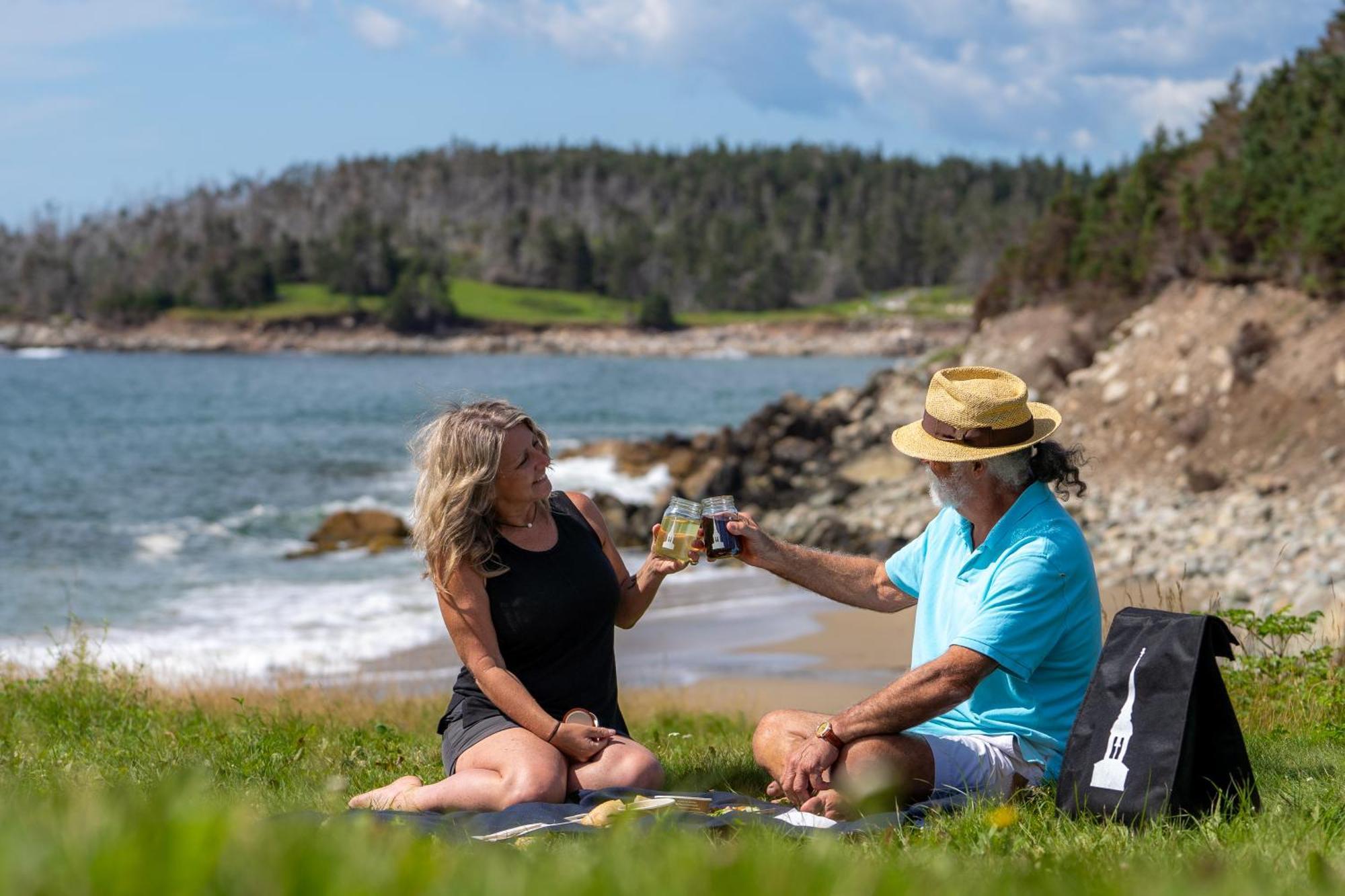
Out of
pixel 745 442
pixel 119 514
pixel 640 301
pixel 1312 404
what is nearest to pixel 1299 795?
pixel 1312 404

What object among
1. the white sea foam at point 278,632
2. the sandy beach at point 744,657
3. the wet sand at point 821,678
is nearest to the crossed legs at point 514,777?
the sandy beach at point 744,657

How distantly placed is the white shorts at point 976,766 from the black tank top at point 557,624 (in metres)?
1.46

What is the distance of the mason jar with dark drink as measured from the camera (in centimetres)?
563

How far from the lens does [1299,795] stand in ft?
16.1

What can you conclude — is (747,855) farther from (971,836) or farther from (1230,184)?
(1230,184)

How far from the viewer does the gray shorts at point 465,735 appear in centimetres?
561

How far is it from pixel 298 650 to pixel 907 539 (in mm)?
9771

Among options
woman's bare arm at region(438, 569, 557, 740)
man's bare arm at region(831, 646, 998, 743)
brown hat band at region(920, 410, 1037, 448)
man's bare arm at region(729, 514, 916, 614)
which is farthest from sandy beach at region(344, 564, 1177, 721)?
brown hat band at region(920, 410, 1037, 448)

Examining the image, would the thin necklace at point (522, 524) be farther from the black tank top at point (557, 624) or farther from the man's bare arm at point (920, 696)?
the man's bare arm at point (920, 696)

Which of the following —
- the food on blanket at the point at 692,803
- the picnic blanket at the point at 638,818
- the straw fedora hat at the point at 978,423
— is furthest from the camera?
the straw fedora hat at the point at 978,423

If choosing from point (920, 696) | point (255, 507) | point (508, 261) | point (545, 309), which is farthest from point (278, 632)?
point (508, 261)

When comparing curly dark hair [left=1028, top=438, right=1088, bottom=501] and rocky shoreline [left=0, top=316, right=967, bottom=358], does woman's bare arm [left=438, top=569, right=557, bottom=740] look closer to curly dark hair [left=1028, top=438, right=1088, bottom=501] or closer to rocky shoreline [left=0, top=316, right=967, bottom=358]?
curly dark hair [left=1028, top=438, right=1088, bottom=501]

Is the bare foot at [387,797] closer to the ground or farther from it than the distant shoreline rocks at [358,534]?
farther from it

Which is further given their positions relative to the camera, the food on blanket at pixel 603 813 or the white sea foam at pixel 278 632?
the white sea foam at pixel 278 632
